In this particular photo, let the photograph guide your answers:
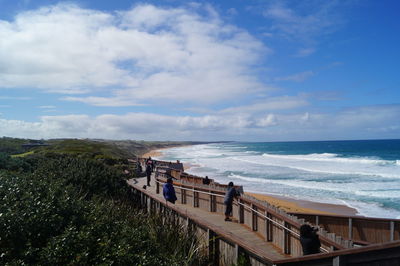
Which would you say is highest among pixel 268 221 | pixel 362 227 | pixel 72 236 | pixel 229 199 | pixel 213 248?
pixel 72 236

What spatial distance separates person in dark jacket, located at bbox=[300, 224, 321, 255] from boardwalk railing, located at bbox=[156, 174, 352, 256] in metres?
0.20

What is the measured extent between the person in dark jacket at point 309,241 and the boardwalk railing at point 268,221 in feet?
0.66

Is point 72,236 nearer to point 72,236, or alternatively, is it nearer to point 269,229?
point 72,236

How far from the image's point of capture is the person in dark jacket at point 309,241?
6551mm

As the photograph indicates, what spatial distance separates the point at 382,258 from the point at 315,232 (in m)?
1.58

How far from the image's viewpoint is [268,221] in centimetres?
895

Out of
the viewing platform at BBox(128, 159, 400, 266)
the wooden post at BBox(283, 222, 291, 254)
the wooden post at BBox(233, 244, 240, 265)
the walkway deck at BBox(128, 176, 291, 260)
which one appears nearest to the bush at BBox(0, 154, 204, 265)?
the viewing platform at BBox(128, 159, 400, 266)

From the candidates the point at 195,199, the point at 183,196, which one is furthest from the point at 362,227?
the point at 183,196

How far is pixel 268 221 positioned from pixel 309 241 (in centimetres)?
241

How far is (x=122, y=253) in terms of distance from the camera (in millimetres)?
5816

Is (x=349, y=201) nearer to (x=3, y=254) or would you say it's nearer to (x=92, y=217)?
(x=92, y=217)

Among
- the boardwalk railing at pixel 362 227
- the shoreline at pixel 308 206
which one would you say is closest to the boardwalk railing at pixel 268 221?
the boardwalk railing at pixel 362 227

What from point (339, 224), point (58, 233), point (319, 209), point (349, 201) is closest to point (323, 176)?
point (349, 201)

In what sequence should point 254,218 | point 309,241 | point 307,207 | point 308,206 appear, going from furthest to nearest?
1. point 308,206
2. point 307,207
3. point 254,218
4. point 309,241
